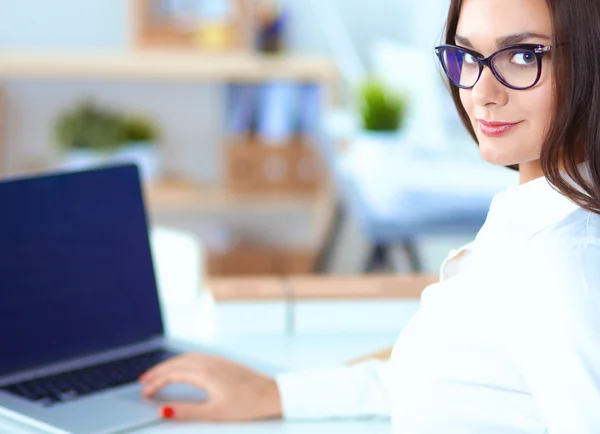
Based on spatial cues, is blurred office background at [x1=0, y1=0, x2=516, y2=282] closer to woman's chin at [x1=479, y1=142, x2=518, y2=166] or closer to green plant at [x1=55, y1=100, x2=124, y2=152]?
green plant at [x1=55, y1=100, x2=124, y2=152]

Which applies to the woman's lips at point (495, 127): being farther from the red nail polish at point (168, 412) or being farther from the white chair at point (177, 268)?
the white chair at point (177, 268)

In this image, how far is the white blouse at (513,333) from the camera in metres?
0.85

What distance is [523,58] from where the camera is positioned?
0.92 metres

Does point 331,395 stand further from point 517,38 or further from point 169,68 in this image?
point 169,68

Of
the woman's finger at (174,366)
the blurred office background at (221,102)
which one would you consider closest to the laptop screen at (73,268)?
the woman's finger at (174,366)

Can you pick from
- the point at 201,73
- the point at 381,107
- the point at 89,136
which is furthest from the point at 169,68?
the point at 381,107

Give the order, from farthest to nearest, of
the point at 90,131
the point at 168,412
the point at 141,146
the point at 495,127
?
the point at 141,146
the point at 90,131
the point at 168,412
the point at 495,127

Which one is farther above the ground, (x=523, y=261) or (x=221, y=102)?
(x=523, y=261)

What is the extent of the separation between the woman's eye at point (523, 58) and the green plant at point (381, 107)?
2.24 metres

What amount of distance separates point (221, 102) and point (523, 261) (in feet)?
12.2

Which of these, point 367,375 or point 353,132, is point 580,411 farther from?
point 353,132

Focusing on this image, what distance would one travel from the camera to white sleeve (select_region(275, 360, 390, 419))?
3.77ft

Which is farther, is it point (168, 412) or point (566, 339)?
point (168, 412)

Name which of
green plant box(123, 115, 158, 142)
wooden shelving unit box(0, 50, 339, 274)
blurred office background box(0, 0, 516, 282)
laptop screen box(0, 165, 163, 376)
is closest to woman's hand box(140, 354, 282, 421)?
laptop screen box(0, 165, 163, 376)
